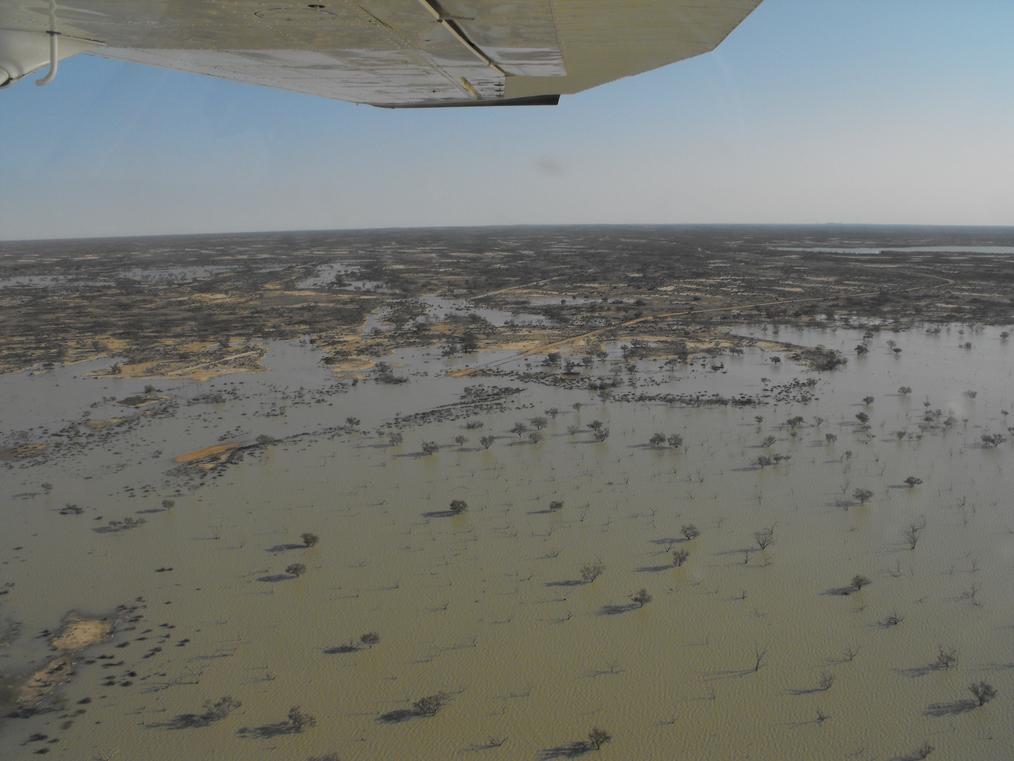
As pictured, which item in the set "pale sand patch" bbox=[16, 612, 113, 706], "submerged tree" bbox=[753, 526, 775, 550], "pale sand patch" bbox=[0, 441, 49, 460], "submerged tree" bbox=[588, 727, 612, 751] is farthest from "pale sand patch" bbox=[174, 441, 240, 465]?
"submerged tree" bbox=[753, 526, 775, 550]

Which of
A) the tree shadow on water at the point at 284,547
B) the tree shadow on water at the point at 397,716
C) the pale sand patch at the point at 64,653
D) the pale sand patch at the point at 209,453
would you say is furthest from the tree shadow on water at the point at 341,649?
the pale sand patch at the point at 209,453

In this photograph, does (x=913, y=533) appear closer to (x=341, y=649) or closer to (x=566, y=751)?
(x=566, y=751)

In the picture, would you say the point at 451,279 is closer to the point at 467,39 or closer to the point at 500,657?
the point at 500,657

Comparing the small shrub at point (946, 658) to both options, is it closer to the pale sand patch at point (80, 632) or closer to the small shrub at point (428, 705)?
the small shrub at point (428, 705)

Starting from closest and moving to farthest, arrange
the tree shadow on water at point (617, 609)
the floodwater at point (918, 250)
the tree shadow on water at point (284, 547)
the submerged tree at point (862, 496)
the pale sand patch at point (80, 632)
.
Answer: the pale sand patch at point (80, 632) → the tree shadow on water at point (617, 609) → the tree shadow on water at point (284, 547) → the submerged tree at point (862, 496) → the floodwater at point (918, 250)

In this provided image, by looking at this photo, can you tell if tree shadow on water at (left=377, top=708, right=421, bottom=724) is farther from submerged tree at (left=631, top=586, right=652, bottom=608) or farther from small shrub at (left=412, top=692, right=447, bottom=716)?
submerged tree at (left=631, top=586, right=652, bottom=608)

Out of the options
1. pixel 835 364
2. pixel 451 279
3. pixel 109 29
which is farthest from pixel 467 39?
pixel 451 279
